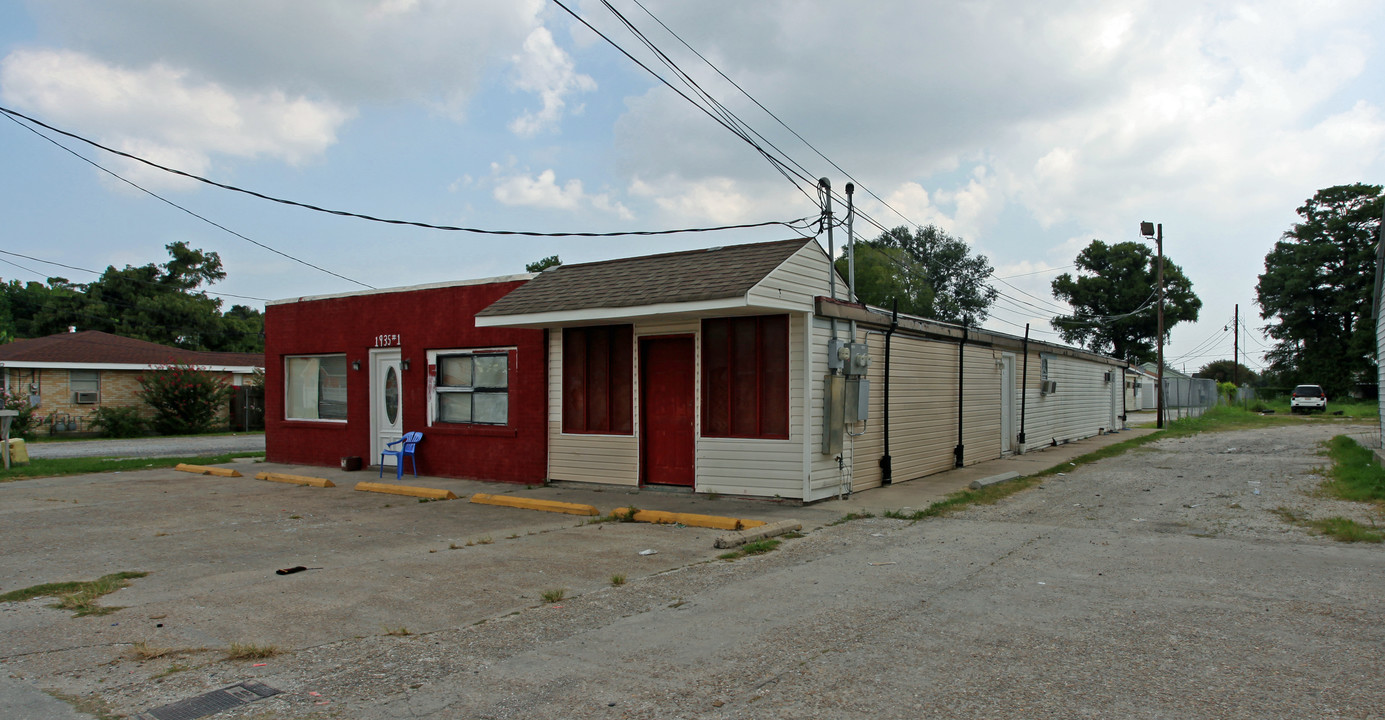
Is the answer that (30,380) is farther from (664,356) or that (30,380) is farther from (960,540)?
(960,540)

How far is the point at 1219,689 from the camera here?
13.7ft

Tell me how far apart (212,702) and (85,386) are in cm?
3425

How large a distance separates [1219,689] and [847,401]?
7.79 metres

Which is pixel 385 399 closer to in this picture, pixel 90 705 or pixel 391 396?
pixel 391 396

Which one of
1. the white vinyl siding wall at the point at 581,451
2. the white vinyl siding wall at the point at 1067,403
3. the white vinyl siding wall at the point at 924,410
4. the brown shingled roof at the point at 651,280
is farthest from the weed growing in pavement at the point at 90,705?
the white vinyl siding wall at the point at 1067,403

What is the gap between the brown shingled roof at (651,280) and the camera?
36.2ft

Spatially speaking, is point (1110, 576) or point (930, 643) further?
point (1110, 576)

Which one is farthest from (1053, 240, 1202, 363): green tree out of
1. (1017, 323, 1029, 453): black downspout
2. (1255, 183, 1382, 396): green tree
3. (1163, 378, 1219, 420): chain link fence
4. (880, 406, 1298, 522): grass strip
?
(1017, 323, 1029, 453): black downspout

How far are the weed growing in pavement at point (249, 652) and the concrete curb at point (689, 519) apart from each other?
544cm

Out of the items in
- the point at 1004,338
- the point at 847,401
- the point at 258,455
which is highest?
the point at 1004,338

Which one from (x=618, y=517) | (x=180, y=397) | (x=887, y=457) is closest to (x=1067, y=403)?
(x=887, y=457)

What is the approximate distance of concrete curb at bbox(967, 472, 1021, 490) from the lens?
13.1 m

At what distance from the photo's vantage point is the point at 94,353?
103ft

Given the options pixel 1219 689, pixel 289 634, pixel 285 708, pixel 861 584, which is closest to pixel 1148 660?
pixel 1219 689
